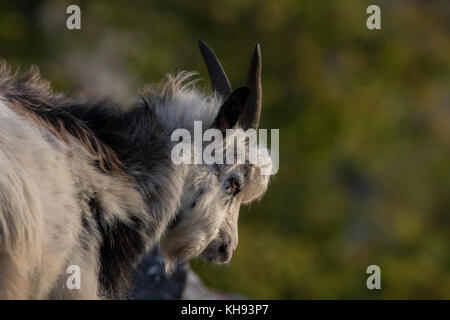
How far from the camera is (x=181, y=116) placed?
5.25 metres

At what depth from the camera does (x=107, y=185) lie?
4.67 metres

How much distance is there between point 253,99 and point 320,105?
1742 cm

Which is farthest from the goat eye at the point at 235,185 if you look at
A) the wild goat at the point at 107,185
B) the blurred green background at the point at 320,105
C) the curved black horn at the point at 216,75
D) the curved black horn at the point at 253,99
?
the blurred green background at the point at 320,105

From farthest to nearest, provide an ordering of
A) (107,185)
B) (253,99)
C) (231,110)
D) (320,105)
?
1. (320,105)
2. (253,99)
3. (231,110)
4. (107,185)

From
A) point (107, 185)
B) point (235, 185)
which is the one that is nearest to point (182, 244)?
point (235, 185)

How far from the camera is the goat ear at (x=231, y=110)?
505 cm

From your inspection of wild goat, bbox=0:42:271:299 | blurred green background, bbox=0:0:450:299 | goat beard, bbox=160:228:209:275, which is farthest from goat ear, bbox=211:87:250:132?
blurred green background, bbox=0:0:450:299

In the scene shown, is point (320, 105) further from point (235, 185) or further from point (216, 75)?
point (235, 185)

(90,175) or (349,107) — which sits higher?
(349,107)

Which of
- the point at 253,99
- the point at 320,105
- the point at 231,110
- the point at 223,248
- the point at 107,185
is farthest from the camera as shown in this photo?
the point at 320,105

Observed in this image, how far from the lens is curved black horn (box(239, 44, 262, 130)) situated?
514 centimetres

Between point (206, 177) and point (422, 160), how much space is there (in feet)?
75.3

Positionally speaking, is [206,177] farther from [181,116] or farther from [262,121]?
[262,121]
